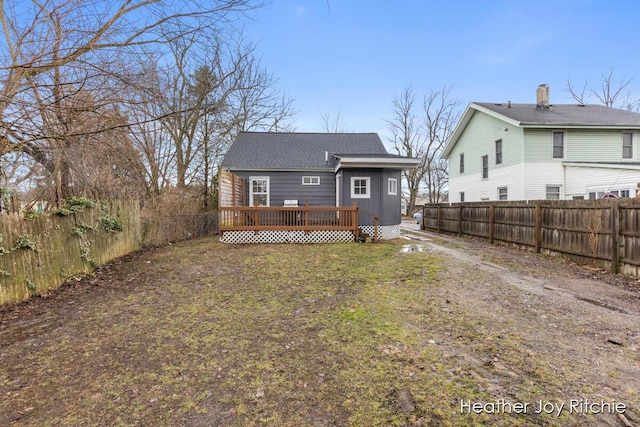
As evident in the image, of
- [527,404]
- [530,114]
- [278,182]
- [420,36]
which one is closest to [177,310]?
[527,404]

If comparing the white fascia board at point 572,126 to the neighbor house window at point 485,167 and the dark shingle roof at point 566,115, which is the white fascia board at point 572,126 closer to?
the dark shingle roof at point 566,115

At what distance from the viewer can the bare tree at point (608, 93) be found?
86.7 feet

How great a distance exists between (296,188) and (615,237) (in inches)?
399

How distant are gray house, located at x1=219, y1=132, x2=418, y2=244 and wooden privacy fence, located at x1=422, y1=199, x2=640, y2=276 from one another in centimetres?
358

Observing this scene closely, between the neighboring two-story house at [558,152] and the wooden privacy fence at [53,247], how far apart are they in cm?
1627

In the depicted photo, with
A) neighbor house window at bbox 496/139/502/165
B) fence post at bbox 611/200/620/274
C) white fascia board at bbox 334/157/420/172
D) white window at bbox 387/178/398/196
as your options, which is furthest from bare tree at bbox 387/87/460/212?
fence post at bbox 611/200/620/274

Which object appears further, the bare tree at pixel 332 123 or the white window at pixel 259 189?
the bare tree at pixel 332 123

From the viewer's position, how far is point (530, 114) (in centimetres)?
1529

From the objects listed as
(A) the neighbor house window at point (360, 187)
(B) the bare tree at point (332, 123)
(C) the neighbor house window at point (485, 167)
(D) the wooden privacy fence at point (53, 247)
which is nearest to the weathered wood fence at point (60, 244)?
(D) the wooden privacy fence at point (53, 247)

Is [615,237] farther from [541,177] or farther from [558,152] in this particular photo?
[558,152]

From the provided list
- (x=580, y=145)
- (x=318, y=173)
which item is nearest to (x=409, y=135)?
(x=580, y=145)

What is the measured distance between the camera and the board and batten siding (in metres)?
13.0

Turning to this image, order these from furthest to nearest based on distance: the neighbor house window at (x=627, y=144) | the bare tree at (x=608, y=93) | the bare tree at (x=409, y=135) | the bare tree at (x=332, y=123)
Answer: the bare tree at (x=409, y=135), the bare tree at (x=332, y=123), the bare tree at (x=608, y=93), the neighbor house window at (x=627, y=144)

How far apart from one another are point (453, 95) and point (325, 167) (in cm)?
2602
